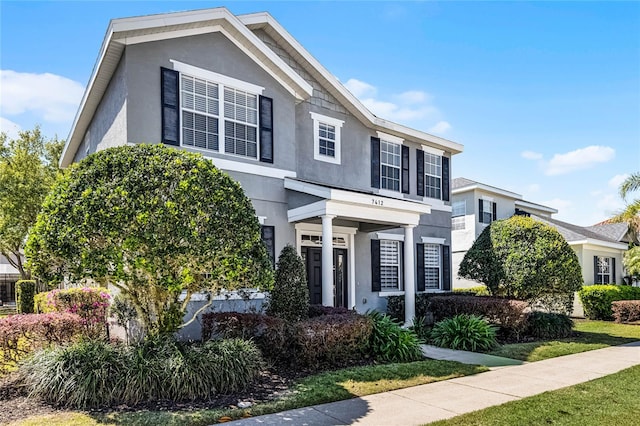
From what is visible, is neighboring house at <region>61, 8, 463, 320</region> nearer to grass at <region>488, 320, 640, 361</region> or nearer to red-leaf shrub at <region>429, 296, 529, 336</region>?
red-leaf shrub at <region>429, 296, 529, 336</region>

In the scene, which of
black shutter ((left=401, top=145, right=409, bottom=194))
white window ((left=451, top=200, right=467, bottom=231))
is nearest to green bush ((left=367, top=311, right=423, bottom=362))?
black shutter ((left=401, top=145, right=409, bottom=194))

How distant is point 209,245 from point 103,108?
694 cm

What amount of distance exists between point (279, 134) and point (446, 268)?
28.4 ft

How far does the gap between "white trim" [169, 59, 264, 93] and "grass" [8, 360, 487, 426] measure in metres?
6.93

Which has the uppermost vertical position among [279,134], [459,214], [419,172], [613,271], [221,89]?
[221,89]

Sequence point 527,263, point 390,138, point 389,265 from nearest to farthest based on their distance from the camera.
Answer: point 527,263, point 389,265, point 390,138

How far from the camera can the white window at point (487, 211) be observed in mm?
24370

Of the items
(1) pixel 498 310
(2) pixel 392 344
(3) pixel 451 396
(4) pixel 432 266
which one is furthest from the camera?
(4) pixel 432 266

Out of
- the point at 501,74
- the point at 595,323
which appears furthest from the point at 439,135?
the point at 595,323

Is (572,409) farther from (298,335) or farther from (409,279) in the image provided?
(409,279)

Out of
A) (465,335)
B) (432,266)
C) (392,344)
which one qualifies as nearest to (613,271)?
(432,266)

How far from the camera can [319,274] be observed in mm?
13664

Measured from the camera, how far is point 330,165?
14.3m

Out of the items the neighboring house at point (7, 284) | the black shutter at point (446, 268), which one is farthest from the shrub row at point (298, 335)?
the neighboring house at point (7, 284)
